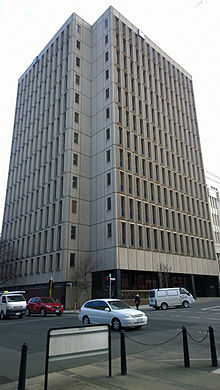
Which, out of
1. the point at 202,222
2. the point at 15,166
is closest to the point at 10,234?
the point at 15,166

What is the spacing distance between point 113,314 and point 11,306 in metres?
12.5

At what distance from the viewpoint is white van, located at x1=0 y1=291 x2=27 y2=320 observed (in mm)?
23641

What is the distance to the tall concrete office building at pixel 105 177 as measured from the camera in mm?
39969

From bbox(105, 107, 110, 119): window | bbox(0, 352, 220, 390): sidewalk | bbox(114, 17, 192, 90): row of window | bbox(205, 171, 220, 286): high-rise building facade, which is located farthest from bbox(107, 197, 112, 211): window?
bbox(205, 171, 220, 286): high-rise building facade

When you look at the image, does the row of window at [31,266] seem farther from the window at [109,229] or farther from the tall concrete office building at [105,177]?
the window at [109,229]

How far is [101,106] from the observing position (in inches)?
1848

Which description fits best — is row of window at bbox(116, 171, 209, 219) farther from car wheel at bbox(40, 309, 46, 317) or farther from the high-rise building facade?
car wheel at bbox(40, 309, 46, 317)

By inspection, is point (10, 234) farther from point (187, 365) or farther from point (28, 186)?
point (187, 365)

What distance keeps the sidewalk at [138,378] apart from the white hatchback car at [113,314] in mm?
6060

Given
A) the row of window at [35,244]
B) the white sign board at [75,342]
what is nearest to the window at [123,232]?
the row of window at [35,244]

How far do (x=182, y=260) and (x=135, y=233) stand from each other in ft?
37.1

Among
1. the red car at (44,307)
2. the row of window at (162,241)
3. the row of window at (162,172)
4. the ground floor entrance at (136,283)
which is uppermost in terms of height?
the row of window at (162,172)

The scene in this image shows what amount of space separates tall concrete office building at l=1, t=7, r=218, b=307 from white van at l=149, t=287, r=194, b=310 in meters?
6.82

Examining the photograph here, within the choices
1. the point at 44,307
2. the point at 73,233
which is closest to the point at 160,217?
the point at 73,233
